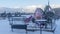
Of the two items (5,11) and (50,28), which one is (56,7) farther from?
(5,11)

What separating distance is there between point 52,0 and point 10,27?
82 cm

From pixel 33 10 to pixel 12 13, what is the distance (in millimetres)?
360

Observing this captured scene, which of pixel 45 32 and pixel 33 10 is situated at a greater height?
pixel 33 10

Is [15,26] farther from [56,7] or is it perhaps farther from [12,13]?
[56,7]

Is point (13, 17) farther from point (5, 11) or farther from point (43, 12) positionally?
point (43, 12)

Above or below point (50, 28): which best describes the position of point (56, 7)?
above

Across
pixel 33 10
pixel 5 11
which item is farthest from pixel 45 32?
pixel 5 11

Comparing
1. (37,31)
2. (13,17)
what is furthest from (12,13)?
(37,31)

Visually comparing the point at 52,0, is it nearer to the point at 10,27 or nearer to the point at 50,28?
the point at 50,28

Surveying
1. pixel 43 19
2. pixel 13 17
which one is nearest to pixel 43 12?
pixel 43 19

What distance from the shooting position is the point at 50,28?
489 centimetres

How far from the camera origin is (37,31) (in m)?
4.95

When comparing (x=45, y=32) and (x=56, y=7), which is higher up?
(x=56, y=7)

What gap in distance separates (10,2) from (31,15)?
1.36 ft
